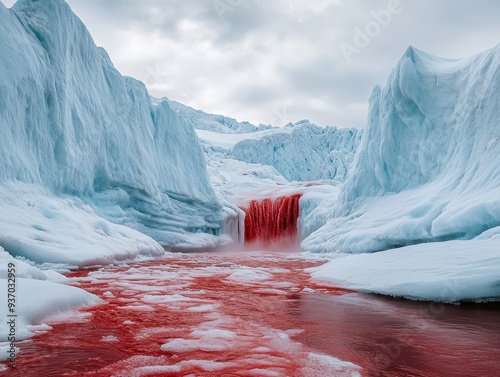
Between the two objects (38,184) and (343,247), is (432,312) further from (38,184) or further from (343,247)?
(38,184)

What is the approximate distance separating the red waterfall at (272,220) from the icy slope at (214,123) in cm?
5044

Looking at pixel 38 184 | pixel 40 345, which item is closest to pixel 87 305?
pixel 40 345

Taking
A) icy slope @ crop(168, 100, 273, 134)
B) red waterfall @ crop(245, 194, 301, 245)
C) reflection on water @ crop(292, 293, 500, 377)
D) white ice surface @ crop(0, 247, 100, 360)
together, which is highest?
icy slope @ crop(168, 100, 273, 134)

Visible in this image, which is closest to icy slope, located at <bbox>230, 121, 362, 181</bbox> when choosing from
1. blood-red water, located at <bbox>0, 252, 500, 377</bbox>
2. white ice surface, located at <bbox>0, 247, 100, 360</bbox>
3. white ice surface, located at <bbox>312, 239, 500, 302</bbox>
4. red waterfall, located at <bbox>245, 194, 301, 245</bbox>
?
red waterfall, located at <bbox>245, 194, 301, 245</bbox>

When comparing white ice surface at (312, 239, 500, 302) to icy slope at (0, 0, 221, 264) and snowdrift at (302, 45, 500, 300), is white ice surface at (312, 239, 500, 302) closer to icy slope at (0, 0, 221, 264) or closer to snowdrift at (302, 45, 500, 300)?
snowdrift at (302, 45, 500, 300)

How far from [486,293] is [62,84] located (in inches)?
418

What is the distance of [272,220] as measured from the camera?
874 inches

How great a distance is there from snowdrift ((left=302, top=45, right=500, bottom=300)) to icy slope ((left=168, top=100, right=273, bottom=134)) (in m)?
60.2

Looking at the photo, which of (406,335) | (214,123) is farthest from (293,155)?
(406,335)

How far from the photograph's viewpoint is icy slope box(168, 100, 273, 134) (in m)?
75.1

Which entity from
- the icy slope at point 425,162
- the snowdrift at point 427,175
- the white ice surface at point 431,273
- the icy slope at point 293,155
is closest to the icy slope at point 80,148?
the white ice surface at point 431,273

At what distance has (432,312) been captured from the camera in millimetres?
4160

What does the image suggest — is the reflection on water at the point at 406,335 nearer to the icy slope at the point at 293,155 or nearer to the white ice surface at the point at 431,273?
the white ice surface at the point at 431,273

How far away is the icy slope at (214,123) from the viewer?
75.1 meters
